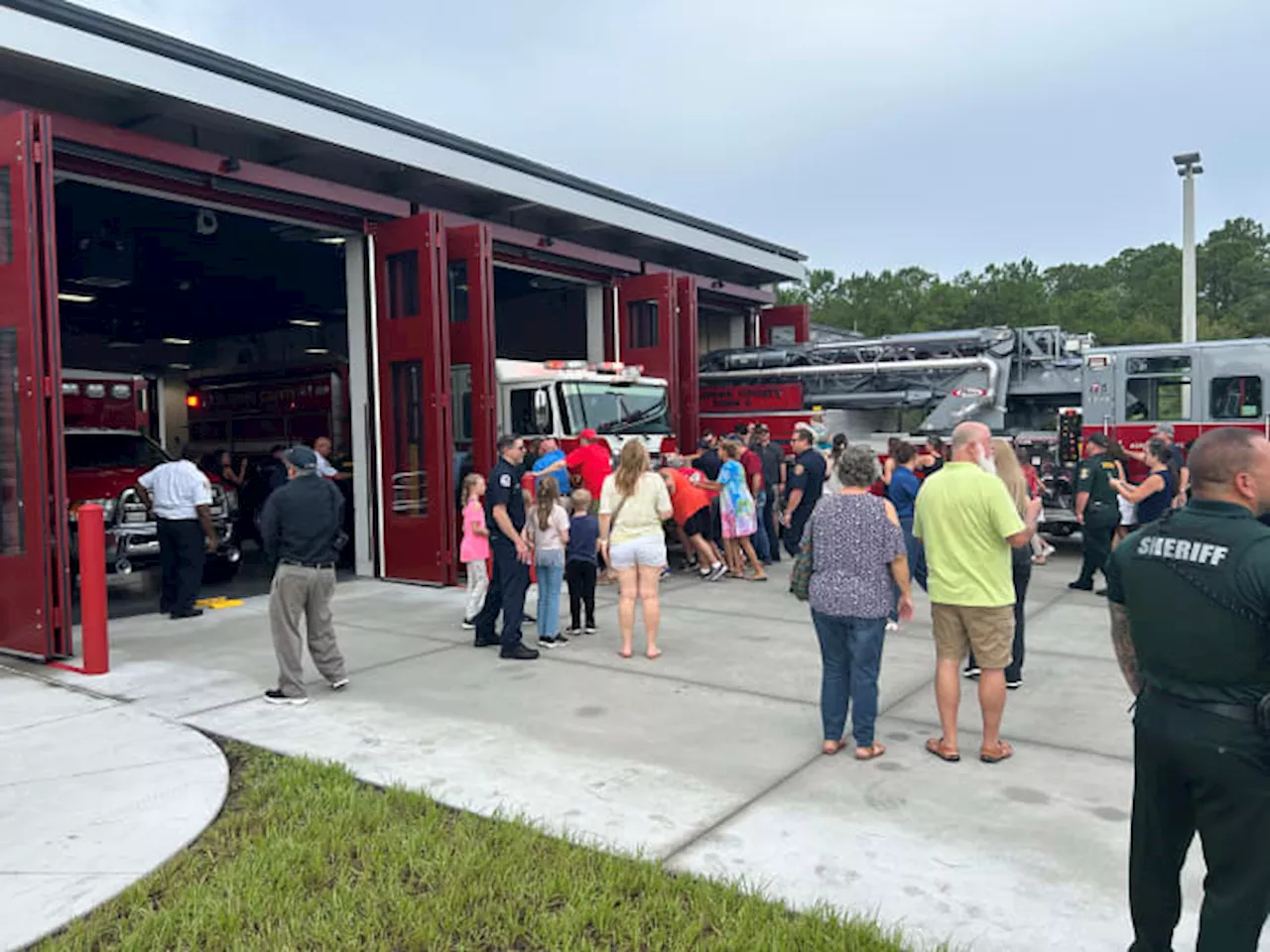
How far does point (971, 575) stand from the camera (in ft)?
16.3

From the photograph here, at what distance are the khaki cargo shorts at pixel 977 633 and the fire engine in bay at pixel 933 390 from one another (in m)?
7.69

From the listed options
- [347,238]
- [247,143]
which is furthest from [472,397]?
[247,143]

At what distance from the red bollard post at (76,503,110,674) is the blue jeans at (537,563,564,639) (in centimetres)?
328

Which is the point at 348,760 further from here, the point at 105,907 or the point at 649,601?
the point at 649,601

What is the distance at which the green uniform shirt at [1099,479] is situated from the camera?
9688mm

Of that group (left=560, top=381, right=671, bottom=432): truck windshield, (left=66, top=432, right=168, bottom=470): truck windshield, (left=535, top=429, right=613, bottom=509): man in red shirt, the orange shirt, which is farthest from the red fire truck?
(left=66, top=432, right=168, bottom=470): truck windshield

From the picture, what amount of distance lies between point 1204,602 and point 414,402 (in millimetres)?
9948

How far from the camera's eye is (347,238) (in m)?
12.1

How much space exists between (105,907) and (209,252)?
47.4 feet

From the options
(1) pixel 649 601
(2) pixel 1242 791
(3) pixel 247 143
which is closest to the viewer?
(2) pixel 1242 791

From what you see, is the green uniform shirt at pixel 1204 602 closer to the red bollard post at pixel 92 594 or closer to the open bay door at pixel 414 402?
the red bollard post at pixel 92 594

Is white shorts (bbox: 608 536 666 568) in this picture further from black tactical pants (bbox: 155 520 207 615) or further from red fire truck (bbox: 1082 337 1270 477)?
red fire truck (bbox: 1082 337 1270 477)

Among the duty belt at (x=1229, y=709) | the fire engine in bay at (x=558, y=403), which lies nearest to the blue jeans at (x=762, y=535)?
the fire engine in bay at (x=558, y=403)

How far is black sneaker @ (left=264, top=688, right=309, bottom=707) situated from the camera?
6332mm
